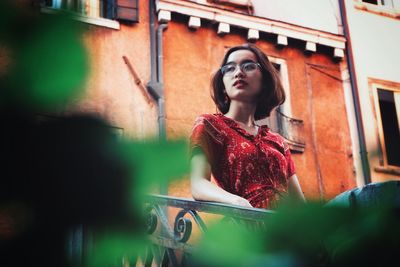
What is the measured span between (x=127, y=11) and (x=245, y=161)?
2.45 meters

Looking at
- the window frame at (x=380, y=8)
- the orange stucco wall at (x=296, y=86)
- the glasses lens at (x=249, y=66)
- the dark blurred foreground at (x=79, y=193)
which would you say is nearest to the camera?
the dark blurred foreground at (x=79, y=193)

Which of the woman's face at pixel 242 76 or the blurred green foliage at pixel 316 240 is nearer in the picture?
the blurred green foliage at pixel 316 240

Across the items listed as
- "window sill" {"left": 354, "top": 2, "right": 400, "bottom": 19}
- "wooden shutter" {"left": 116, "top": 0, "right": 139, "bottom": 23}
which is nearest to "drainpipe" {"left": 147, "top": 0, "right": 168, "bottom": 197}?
"wooden shutter" {"left": 116, "top": 0, "right": 139, "bottom": 23}

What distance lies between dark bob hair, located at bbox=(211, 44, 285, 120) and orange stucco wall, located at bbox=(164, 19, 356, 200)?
1949mm

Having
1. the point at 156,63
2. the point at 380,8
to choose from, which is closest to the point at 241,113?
the point at 156,63

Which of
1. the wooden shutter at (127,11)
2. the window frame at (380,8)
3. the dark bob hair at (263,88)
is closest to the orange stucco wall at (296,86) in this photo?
the wooden shutter at (127,11)

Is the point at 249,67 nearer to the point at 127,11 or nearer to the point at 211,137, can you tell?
the point at 211,137

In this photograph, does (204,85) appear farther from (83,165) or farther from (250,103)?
(83,165)

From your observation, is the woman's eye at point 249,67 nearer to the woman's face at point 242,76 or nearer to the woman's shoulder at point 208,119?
the woman's face at point 242,76

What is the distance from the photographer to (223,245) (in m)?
0.24

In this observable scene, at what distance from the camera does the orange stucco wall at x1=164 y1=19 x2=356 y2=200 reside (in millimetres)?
3432

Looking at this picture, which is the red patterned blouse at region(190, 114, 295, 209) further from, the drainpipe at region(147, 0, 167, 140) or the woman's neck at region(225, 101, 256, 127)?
the drainpipe at region(147, 0, 167, 140)

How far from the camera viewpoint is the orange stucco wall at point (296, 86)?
11.3 feet

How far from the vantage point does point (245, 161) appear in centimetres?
107
